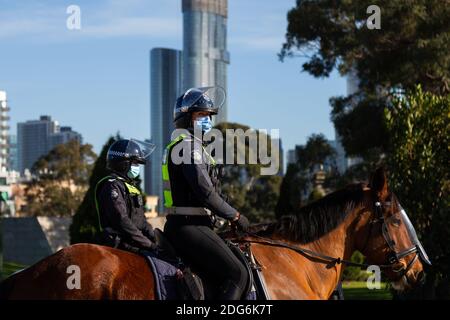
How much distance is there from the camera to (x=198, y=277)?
231 inches

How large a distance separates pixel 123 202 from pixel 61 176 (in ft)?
161

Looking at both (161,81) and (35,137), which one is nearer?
(35,137)

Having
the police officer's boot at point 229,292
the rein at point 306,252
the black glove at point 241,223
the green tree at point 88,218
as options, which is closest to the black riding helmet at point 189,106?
the black glove at point 241,223

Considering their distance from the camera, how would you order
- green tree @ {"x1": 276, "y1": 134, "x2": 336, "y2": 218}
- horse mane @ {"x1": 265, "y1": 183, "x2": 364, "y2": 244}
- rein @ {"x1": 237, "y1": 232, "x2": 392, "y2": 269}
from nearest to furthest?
rein @ {"x1": 237, "y1": 232, "x2": 392, "y2": 269}
horse mane @ {"x1": 265, "y1": 183, "x2": 364, "y2": 244}
green tree @ {"x1": 276, "y1": 134, "x2": 336, "y2": 218}

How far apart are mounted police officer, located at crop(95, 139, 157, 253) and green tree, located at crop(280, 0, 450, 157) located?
19944 millimetres

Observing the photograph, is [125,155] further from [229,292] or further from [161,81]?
[161,81]

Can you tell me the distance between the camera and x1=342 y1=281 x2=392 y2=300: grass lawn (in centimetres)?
2138

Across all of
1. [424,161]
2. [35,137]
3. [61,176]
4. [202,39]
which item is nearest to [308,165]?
[424,161]

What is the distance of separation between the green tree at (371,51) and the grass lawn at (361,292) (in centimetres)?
493

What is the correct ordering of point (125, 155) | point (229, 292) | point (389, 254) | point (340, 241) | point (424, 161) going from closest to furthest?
point (229, 292) → point (389, 254) → point (340, 241) → point (125, 155) → point (424, 161)

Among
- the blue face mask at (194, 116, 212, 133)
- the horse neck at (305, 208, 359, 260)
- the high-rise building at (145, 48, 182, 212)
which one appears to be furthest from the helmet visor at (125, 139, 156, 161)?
the high-rise building at (145, 48, 182, 212)

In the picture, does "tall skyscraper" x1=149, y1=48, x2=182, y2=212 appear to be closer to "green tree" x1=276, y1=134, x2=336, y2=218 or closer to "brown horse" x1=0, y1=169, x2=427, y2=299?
"green tree" x1=276, y1=134, x2=336, y2=218

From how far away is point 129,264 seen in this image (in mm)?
5707
